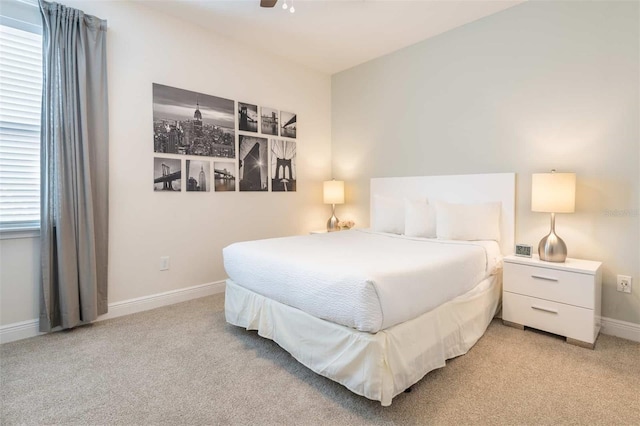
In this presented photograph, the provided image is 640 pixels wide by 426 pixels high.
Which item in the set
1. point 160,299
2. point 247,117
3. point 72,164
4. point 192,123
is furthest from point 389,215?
point 72,164

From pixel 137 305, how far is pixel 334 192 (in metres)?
2.50

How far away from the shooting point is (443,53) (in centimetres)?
329

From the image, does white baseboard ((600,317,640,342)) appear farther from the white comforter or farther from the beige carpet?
the white comforter

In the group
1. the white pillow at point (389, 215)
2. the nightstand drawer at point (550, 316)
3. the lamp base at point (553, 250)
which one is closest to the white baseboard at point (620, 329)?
the nightstand drawer at point (550, 316)

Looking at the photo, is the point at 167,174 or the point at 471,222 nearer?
the point at 471,222

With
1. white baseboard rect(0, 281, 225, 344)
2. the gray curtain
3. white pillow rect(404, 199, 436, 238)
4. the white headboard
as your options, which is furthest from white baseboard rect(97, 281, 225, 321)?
the white headboard

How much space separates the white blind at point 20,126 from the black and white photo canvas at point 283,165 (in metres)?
2.16

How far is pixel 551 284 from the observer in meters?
2.30

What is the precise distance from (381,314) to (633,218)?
85.5 inches

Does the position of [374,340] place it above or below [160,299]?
above

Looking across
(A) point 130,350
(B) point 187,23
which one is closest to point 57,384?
(A) point 130,350

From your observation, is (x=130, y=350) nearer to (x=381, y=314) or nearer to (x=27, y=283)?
(x=27, y=283)

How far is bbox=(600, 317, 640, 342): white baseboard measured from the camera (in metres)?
2.30

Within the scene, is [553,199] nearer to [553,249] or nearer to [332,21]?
[553,249]
